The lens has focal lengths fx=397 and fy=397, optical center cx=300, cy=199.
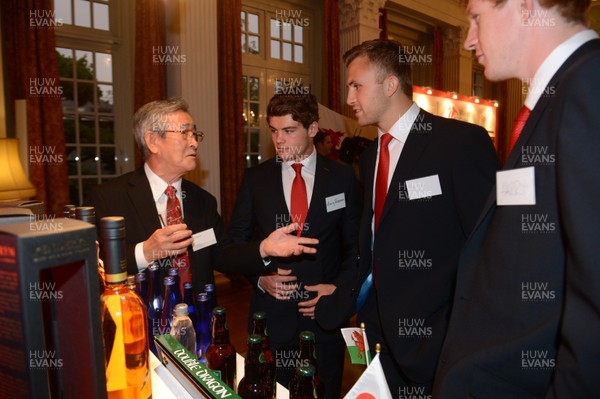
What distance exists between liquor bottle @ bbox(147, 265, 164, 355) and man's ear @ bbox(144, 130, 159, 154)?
0.91m

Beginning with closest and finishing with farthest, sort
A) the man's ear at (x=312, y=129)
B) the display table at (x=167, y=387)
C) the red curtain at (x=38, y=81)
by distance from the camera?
the display table at (x=167, y=387)
the man's ear at (x=312, y=129)
the red curtain at (x=38, y=81)

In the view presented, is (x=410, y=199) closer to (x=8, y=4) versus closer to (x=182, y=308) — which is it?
(x=182, y=308)

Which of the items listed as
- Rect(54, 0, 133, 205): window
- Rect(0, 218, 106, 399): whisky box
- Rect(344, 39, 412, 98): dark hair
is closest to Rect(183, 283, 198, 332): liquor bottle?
Rect(0, 218, 106, 399): whisky box

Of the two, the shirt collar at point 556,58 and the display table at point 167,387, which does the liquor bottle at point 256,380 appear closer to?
the display table at point 167,387

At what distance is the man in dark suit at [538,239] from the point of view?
66cm

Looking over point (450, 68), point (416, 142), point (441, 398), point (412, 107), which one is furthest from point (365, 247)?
point (450, 68)

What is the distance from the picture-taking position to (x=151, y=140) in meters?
2.04

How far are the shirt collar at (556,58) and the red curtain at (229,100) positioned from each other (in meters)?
4.64

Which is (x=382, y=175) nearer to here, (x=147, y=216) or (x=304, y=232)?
(x=304, y=232)

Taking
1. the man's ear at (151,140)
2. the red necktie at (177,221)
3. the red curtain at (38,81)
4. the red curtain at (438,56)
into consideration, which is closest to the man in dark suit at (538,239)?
the red necktie at (177,221)

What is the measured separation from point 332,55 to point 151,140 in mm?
5257

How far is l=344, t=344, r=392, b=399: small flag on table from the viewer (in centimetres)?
82

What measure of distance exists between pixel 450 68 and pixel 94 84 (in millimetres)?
7325

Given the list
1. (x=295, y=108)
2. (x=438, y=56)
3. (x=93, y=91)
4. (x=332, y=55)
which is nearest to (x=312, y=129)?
(x=295, y=108)
